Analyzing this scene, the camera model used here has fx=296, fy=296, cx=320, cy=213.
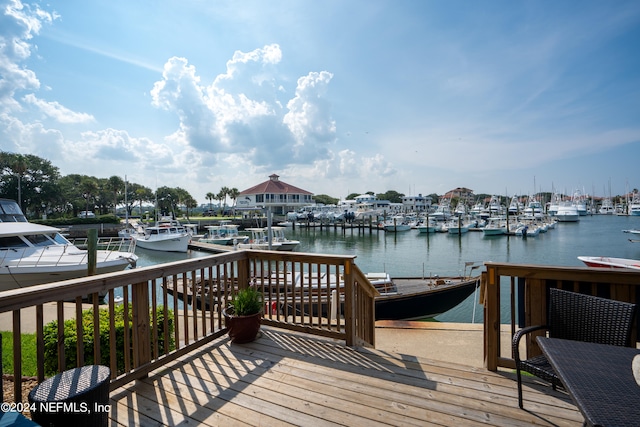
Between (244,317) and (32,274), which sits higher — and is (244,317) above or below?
above

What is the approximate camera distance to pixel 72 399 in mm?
1667

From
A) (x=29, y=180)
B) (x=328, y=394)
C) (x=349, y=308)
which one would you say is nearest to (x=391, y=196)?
(x=29, y=180)

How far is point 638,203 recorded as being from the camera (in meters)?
75.8

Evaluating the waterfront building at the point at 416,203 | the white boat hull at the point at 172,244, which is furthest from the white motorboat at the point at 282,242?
the waterfront building at the point at 416,203

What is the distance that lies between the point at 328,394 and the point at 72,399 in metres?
1.85

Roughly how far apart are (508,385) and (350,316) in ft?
5.42

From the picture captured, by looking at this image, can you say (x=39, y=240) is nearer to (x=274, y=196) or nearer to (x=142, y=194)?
(x=274, y=196)

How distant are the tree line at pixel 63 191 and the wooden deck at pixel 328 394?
4091cm

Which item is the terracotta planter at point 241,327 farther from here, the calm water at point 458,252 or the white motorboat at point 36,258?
the calm water at point 458,252

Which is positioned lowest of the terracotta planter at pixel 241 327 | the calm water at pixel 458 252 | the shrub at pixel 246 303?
the calm water at pixel 458 252

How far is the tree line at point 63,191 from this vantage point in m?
42.7

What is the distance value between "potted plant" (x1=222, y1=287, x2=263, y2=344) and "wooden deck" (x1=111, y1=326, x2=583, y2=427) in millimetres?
254

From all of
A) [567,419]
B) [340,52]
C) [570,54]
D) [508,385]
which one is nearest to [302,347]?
[508,385]

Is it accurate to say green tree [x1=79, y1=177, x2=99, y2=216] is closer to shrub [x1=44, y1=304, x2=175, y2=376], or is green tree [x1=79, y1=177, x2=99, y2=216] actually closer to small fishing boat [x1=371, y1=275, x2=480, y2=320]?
small fishing boat [x1=371, y1=275, x2=480, y2=320]
